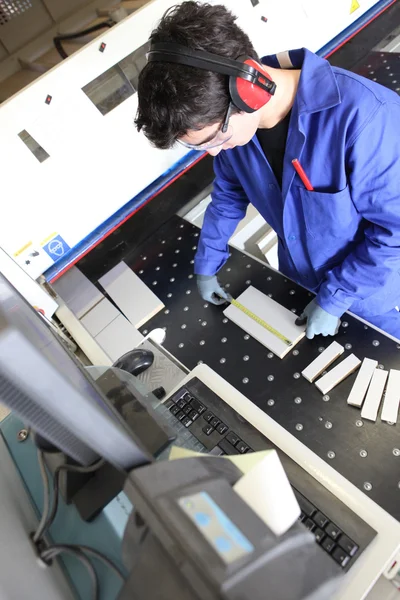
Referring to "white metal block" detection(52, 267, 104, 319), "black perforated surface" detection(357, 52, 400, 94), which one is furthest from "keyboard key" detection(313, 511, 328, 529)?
"black perforated surface" detection(357, 52, 400, 94)

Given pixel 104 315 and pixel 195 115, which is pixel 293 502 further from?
pixel 104 315

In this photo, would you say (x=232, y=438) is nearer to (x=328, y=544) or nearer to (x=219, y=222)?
(x=328, y=544)

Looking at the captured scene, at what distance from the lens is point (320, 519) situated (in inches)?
28.7

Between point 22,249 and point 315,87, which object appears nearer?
point 315,87

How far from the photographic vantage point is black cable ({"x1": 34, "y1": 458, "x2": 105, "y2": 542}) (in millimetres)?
541

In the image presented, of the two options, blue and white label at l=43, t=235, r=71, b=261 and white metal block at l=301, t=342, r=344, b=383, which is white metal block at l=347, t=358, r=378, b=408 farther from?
blue and white label at l=43, t=235, r=71, b=261

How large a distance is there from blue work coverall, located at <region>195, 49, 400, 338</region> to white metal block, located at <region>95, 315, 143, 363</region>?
32cm

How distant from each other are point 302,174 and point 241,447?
0.63 metres

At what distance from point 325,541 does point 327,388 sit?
370 millimetres

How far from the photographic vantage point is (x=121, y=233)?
172 centimetres

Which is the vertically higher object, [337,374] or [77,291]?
[77,291]

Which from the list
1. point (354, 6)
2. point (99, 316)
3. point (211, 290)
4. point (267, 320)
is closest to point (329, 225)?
point (267, 320)

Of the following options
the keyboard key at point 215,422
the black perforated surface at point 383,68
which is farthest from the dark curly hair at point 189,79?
the black perforated surface at point 383,68

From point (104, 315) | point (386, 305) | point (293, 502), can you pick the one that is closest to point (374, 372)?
point (386, 305)
